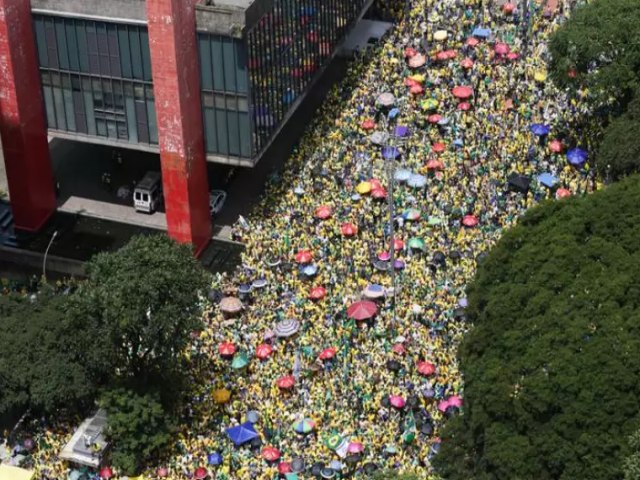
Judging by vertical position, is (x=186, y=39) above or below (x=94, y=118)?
above

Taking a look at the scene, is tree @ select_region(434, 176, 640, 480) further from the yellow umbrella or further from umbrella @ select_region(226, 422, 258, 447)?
the yellow umbrella

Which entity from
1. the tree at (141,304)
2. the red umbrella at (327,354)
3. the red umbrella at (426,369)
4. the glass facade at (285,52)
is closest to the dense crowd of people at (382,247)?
the red umbrella at (426,369)

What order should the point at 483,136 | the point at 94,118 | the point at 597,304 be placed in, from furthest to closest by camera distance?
1. the point at 483,136
2. the point at 94,118
3. the point at 597,304

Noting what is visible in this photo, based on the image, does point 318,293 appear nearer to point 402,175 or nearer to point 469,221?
point 469,221

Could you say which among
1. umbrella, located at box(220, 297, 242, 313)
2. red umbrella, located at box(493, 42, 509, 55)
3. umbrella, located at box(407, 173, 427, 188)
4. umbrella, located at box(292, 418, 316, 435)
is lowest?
umbrella, located at box(292, 418, 316, 435)

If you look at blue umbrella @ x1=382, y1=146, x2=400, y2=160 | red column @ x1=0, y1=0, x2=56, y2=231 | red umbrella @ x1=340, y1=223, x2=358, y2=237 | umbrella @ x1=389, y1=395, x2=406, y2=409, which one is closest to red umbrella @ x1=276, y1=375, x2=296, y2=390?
umbrella @ x1=389, y1=395, x2=406, y2=409

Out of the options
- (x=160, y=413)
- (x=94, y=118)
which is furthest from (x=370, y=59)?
(x=160, y=413)

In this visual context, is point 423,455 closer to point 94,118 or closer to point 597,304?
point 597,304

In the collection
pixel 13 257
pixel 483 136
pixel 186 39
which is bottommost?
pixel 13 257
